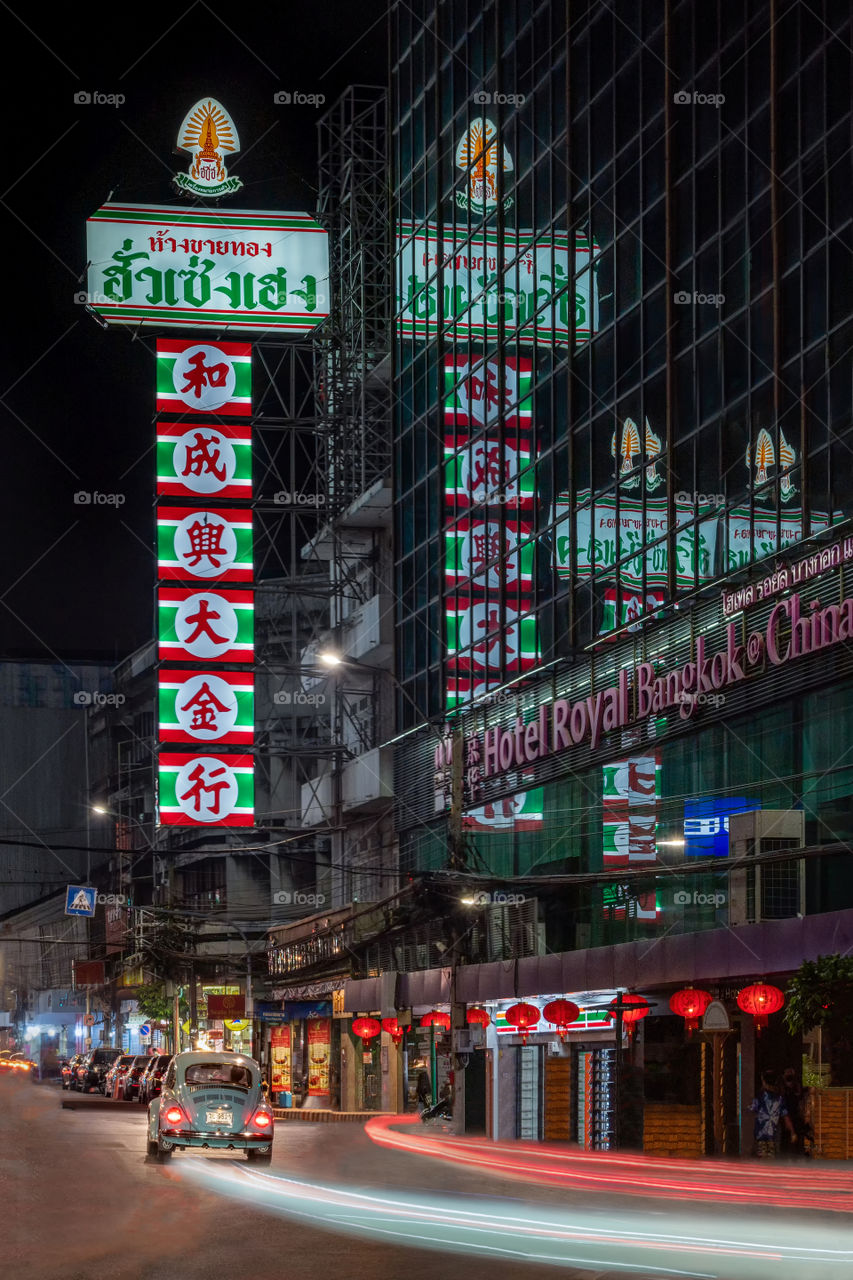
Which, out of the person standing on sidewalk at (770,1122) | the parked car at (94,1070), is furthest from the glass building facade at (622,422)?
the parked car at (94,1070)

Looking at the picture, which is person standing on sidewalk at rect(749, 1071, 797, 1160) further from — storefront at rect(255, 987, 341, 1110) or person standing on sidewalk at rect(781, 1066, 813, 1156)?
storefront at rect(255, 987, 341, 1110)

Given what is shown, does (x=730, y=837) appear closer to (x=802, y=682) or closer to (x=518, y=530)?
(x=802, y=682)

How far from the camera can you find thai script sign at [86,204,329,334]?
51.1 m

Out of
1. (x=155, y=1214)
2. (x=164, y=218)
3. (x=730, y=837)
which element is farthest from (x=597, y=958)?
(x=164, y=218)

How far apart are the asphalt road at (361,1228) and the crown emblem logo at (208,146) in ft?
111

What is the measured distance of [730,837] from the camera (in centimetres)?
3247

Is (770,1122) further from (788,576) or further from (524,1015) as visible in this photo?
(788,576)

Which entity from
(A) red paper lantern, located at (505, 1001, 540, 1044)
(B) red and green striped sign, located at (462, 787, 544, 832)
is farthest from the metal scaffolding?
(A) red paper lantern, located at (505, 1001, 540, 1044)

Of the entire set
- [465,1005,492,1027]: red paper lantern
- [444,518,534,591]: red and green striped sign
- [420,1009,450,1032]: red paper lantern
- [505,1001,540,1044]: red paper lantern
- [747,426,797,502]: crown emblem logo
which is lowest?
[420,1009,450,1032]: red paper lantern

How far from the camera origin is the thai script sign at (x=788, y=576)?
98.7 ft

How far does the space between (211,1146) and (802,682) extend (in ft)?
42.4

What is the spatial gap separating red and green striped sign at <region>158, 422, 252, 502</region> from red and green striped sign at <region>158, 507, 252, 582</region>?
542mm

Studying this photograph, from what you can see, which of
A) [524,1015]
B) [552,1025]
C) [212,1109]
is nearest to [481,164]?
[552,1025]

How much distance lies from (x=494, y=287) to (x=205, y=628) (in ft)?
38.6
